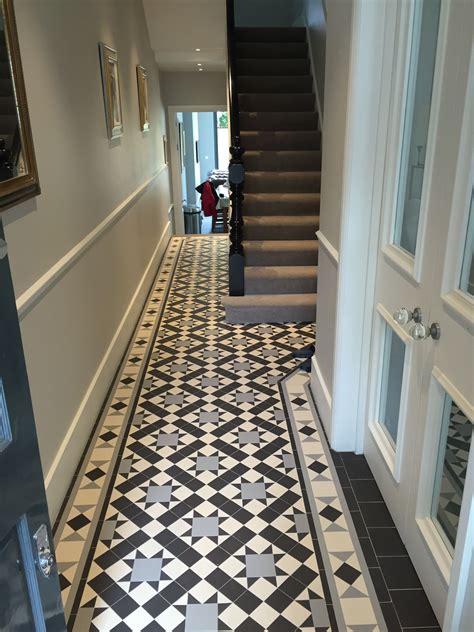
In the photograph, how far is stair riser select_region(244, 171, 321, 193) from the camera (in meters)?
4.95

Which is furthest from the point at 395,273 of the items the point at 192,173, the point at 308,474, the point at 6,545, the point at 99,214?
the point at 192,173

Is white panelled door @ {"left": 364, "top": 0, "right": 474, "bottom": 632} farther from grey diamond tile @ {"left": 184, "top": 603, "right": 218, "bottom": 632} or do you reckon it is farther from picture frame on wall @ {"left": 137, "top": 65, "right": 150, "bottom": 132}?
picture frame on wall @ {"left": 137, "top": 65, "right": 150, "bottom": 132}

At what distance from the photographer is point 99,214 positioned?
3072mm

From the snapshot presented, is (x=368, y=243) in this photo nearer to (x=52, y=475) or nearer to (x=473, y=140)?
(x=473, y=140)

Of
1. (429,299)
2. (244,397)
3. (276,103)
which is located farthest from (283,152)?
(429,299)

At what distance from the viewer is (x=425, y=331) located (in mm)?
1608

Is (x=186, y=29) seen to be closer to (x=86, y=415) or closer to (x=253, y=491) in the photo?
(x=86, y=415)

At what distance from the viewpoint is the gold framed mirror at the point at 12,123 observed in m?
1.67

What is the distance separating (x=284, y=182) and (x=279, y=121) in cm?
80

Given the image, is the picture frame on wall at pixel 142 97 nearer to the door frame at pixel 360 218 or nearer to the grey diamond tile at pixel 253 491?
the door frame at pixel 360 218

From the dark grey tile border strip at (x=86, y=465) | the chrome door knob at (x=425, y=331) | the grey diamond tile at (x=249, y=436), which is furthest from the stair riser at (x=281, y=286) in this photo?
the chrome door knob at (x=425, y=331)

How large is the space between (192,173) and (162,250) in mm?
7135

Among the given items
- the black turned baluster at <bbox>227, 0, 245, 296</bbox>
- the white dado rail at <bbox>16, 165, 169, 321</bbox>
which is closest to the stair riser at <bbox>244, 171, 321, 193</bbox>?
the black turned baluster at <bbox>227, 0, 245, 296</bbox>

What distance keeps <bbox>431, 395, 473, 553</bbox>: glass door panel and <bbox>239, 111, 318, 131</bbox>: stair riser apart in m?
4.34
